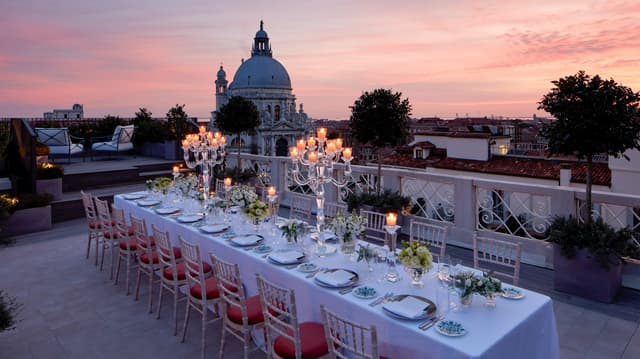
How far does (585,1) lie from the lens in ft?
29.4

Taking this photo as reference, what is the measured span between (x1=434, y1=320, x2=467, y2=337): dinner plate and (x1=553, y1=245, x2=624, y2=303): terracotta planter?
2.91 metres

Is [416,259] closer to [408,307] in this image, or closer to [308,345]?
[408,307]

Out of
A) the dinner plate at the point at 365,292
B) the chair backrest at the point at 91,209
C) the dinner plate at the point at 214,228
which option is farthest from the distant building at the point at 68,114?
the dinner plate at the point at 365,292

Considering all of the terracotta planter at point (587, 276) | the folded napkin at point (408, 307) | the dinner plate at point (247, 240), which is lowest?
the terracotta planter at point (587, 276)

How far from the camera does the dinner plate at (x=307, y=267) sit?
3.64 meters

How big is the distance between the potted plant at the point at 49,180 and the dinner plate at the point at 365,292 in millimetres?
8729

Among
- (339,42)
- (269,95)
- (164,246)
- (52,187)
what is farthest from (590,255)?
(269,95)

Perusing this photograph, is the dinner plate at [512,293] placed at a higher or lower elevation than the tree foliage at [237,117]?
lower

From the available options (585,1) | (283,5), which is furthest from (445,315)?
(283,5)

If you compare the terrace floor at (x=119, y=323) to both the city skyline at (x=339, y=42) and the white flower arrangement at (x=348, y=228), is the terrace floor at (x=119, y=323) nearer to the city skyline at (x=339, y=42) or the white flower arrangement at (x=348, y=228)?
the white flower arrangement at (x=348, y=228)

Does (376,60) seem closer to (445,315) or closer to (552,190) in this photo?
(552,190)

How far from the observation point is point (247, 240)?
4496 millimetres

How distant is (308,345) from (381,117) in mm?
5091

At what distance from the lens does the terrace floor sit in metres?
3.93
